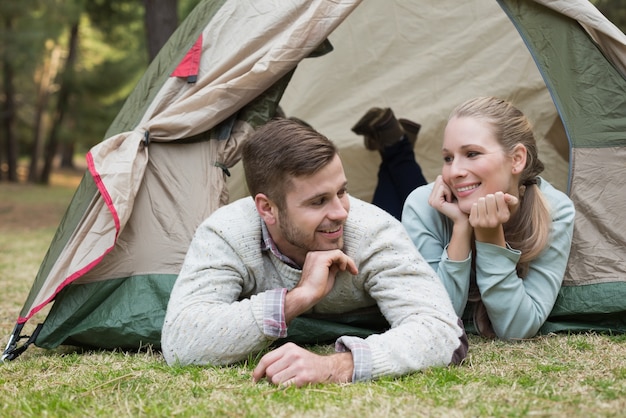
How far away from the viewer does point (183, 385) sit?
222cm

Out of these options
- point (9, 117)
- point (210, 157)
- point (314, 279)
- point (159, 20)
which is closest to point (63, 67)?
point (9, 117)

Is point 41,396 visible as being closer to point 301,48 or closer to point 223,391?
point 223,391

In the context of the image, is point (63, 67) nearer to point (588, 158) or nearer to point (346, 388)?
point (588, 158)

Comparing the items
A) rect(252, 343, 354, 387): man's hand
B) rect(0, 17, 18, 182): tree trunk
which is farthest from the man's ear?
rect(0, 17, 18, 182): tree trunk

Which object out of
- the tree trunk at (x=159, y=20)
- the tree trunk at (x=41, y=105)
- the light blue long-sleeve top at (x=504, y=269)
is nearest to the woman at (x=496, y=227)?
the light blue long-sleeve top at (x=504, y=269)

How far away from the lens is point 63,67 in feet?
54.8

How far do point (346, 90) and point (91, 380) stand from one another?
3.07 meters

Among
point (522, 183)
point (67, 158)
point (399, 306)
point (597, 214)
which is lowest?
point (67, 158)

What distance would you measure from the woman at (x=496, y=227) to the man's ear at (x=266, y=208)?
68cm

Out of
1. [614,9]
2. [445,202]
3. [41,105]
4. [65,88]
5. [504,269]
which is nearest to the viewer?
[504,269]

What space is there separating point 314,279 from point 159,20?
529 cm

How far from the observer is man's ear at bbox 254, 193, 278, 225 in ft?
7.96

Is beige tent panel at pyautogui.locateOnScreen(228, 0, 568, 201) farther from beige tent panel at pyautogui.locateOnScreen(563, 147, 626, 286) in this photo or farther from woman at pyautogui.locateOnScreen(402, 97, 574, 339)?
woman at pyautogui.locateOnScreen(402, 97, 574, 339)

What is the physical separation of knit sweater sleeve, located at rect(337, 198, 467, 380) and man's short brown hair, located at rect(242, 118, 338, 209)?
276mm
